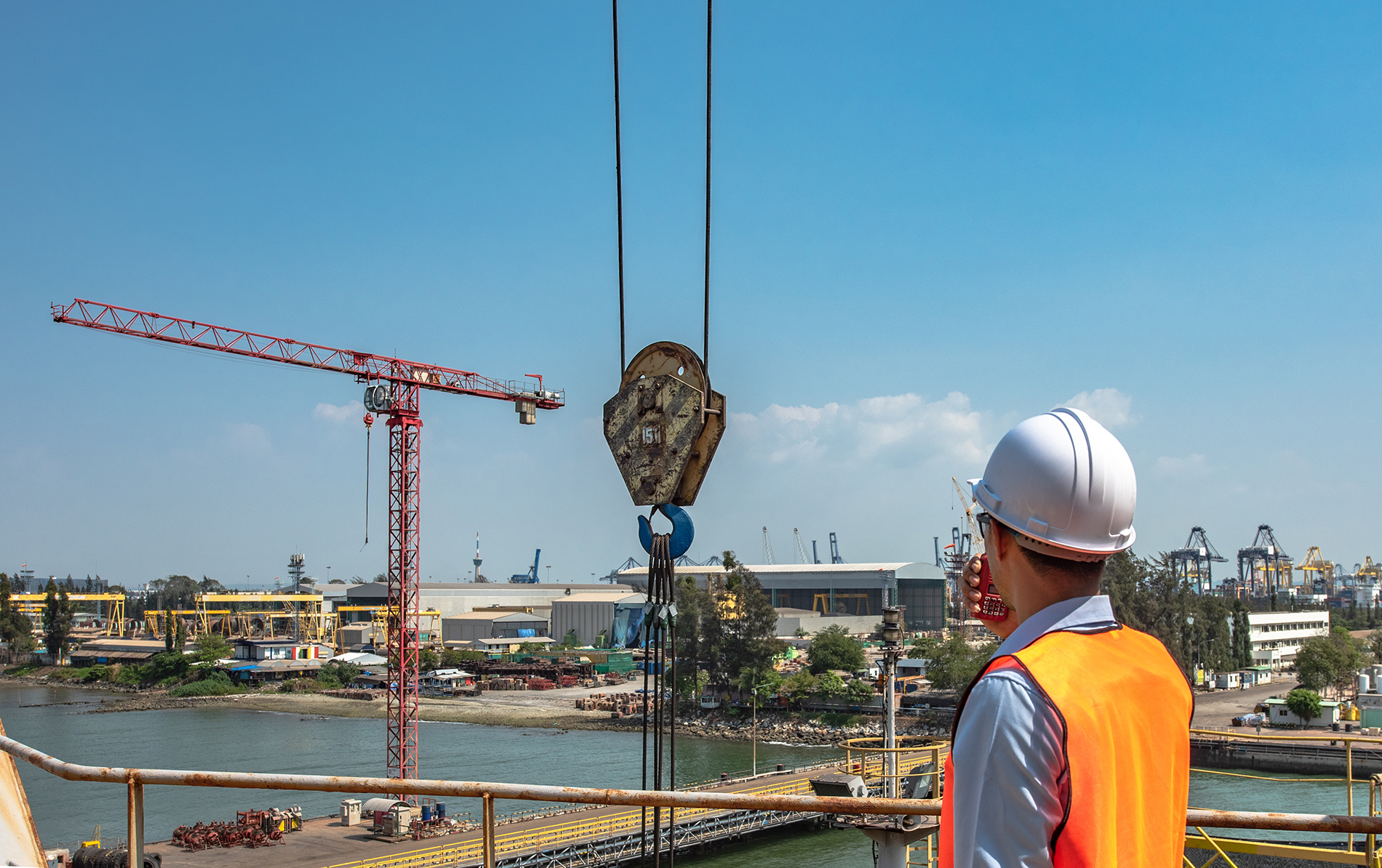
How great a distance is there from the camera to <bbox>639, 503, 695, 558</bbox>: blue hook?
10.9ft

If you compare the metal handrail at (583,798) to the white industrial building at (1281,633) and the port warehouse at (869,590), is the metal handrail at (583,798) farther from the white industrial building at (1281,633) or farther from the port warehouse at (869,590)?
the port warehouse at (869,590)

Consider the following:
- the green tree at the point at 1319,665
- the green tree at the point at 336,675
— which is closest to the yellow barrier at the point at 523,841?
the green tree at the point at 1319,665

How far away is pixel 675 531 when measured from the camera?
3396 mm

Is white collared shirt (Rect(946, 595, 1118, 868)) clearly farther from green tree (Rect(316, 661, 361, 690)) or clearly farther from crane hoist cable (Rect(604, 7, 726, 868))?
green tree (Rect(316, 661, 361, 690))

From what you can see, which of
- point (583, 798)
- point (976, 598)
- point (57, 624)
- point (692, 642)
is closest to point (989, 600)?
point (976, 598)

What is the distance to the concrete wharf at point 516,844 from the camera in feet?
58.6

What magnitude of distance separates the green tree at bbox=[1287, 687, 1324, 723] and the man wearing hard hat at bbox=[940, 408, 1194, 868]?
123 ft

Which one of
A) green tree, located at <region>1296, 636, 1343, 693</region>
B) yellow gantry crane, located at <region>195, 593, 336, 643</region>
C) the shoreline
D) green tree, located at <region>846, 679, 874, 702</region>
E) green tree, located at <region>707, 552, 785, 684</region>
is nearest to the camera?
the shoreline

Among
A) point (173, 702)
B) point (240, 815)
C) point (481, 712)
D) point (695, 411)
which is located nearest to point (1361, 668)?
point (481, 712)

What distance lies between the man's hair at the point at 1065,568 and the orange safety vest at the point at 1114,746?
2.7 inches

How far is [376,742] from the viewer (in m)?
36.8

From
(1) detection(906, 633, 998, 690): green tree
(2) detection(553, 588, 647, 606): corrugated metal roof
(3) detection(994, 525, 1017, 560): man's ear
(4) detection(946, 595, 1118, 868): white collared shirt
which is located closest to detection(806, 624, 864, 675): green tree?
(1) detection(906, 633, 998, 690): green tree

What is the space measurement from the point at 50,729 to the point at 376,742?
44.4 feet

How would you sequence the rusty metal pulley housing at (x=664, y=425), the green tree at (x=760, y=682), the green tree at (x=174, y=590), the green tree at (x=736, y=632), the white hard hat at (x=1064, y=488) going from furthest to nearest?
the green tree at (x=174, y=590) → the green tree at (x=736, y=632) → the green tree at (x=760, y=682) → the rusty metal pulley housing at (x=664, y=425) → the white hard hat at (x=1064, y=488)
